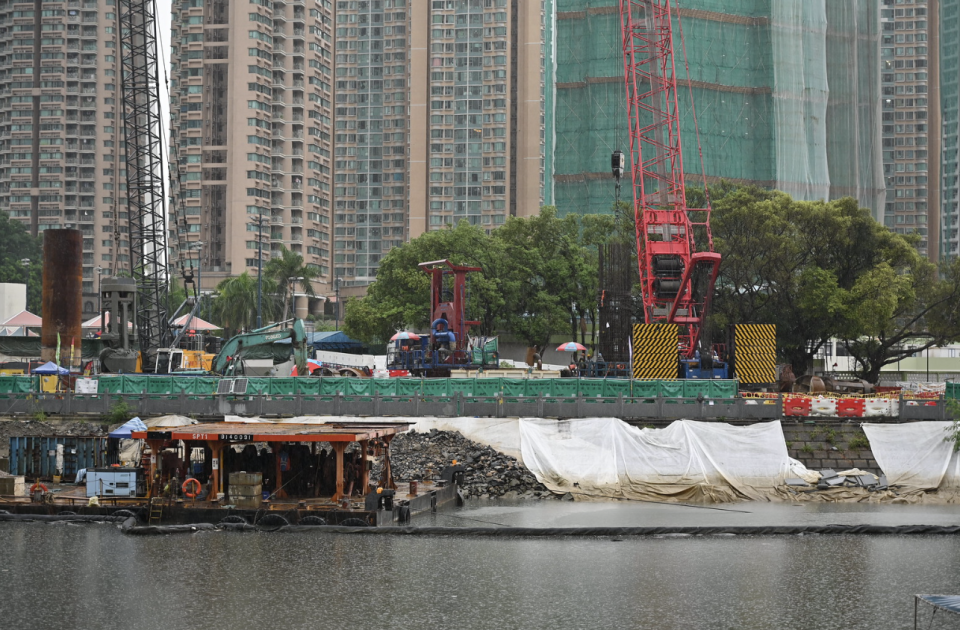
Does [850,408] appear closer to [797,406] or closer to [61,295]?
[797,406]

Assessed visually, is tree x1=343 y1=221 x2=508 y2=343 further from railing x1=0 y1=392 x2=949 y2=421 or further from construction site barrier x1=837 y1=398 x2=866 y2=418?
construction site barrier x1=837 y1=398 x2=866 y2=418

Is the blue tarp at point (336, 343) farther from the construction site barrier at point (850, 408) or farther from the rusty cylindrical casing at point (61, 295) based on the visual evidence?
the construction site barrier at point (850, 408)

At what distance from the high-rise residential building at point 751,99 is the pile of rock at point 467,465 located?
72.3 meters

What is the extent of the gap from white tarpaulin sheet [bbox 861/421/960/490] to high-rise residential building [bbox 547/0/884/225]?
228 ft

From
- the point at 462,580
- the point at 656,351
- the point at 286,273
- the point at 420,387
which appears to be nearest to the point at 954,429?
the point at 656,351

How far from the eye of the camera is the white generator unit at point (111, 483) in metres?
34.8

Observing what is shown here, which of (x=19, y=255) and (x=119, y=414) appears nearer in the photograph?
(x=119, y=414)

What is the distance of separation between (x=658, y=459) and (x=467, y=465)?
23.1ft

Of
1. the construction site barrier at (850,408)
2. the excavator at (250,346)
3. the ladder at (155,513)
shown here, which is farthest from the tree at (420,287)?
the ladder at (155,513)

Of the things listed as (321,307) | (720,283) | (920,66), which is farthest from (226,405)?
(920,66)

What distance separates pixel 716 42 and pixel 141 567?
98.5 metres

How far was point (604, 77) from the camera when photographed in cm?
11238

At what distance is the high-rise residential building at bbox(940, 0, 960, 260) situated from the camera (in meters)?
165

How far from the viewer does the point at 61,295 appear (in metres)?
57.4
